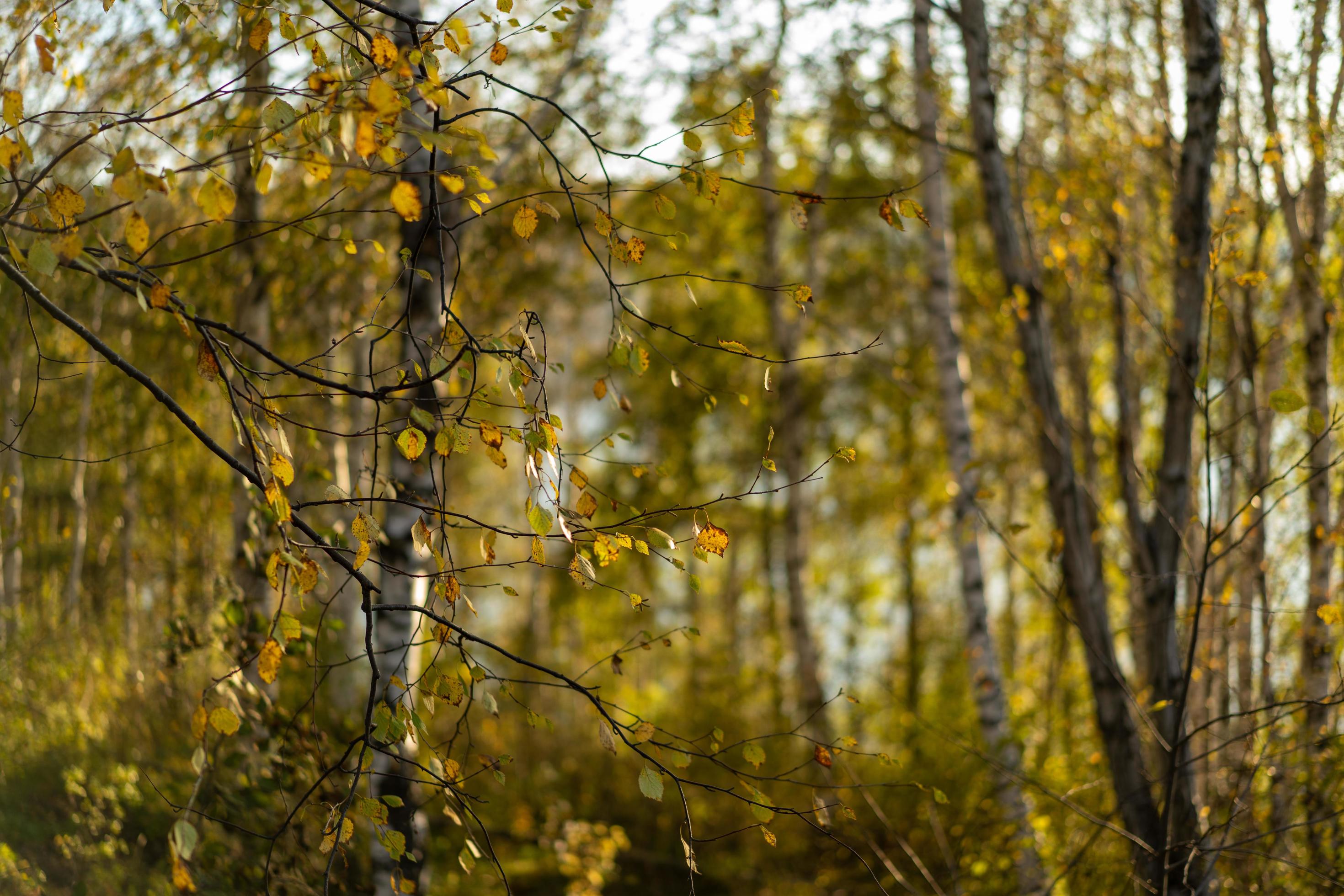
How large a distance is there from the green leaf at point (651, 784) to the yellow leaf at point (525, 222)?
1012mm

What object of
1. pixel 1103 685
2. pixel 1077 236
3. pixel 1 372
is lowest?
pixel 1103 685

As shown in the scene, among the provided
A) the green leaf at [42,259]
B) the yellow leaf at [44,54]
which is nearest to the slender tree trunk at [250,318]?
the yellow leaf at [44,54]

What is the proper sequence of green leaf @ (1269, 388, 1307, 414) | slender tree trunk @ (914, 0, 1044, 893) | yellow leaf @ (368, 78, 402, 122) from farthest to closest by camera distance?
slender tree trunk @ (914, 0, 1044, 893) < green leaf @ (1269, 388, 1307, 414) < yellow leaf @ (368, 78, 402, 122)

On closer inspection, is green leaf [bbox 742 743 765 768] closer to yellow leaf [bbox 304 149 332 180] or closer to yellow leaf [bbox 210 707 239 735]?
yellow leaf [bbox 210 707 239 735]

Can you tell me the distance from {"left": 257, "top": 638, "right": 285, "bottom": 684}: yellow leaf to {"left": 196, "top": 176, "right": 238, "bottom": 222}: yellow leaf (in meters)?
0.68

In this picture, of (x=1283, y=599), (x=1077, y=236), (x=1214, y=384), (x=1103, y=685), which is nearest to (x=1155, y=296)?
(x=1214, y=384)

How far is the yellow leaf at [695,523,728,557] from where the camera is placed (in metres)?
1.60

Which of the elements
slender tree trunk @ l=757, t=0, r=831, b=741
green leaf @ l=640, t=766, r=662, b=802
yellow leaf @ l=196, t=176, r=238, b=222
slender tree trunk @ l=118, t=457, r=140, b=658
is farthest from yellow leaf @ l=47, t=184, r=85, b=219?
slender tree trunk @ l=757, t=0, r=831, b=741

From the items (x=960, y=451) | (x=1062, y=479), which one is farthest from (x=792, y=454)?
(x=1062, y=479)

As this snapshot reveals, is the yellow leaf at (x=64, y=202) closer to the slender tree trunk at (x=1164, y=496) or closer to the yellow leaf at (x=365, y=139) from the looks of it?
the yellow leaf at (x=365, y=139)

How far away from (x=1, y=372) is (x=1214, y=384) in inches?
264

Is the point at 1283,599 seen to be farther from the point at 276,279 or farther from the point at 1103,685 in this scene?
the point at 276,279

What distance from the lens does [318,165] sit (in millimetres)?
1267

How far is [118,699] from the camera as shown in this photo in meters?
4.03
